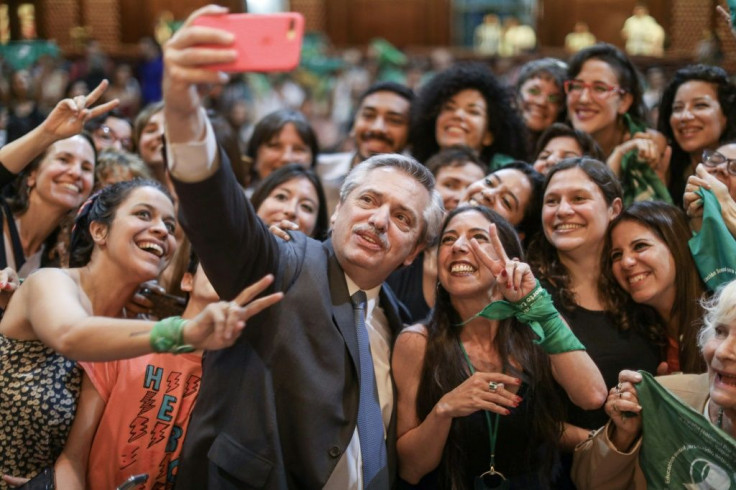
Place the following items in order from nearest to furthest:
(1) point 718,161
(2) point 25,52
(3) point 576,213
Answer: (3) point 576,213, (1) point 718,161, (2) point 25,52

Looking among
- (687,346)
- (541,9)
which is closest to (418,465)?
(687,346)

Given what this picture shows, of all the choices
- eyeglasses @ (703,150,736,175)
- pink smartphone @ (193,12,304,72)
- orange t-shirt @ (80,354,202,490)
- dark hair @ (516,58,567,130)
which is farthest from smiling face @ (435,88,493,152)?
pink smartphone @ (193,12,304,72)

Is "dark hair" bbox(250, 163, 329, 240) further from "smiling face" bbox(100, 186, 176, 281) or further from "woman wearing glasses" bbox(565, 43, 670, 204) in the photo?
"woman wearing glasses" bbox(565, 43, 670, 204)

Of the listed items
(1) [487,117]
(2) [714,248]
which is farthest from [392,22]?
(2) [714,248]

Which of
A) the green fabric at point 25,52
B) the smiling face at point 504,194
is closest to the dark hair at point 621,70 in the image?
the smiling face at point 504,194

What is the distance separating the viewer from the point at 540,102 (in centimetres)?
434

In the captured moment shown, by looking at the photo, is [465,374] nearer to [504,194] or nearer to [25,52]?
[504,194]

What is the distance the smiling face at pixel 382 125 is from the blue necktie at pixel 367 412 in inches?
81.4

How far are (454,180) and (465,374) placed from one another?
1233 mm

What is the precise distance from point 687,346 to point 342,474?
1.40 meters

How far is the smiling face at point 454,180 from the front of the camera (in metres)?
3.50

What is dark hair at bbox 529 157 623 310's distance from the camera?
2.97 metres

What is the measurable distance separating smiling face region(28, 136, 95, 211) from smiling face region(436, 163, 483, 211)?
61.1 inches

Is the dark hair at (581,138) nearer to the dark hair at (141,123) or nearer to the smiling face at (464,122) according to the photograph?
the smiling face at (464,122)
